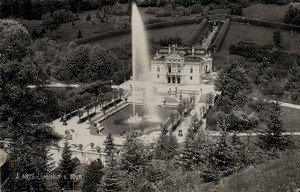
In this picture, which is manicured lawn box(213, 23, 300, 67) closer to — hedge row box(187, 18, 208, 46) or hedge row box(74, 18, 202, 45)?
hedge row box(187, 18, 208, 46)

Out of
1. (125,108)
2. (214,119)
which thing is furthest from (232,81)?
(125,108)

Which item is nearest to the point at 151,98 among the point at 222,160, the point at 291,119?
the point at 291,119

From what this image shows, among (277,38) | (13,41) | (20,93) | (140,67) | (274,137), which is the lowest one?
(140,67)

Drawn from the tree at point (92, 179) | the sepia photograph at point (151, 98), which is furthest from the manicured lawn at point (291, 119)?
the tree at point (92, 179)

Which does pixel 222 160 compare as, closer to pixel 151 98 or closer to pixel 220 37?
pixel 151 98

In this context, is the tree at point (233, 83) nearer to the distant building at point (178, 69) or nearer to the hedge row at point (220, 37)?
the distant building at point (178, 69)
